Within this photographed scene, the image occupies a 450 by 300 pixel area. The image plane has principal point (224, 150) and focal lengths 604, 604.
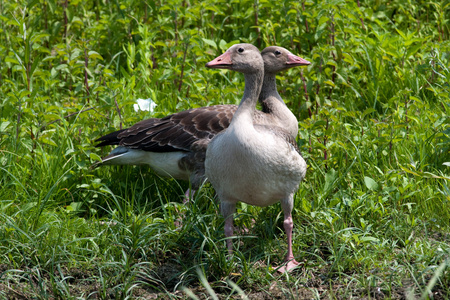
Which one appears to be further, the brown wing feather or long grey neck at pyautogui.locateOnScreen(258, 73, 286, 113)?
long grey neck at pyautogui.locateOnScreen(258, 73, 286, 113)

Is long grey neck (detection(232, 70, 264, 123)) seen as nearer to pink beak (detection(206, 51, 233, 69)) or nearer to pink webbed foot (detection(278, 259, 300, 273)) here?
pink beak (detection(206, 51, 233, 69))

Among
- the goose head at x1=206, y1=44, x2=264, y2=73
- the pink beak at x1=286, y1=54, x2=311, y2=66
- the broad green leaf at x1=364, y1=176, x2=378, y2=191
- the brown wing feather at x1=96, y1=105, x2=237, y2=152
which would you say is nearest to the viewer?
the goose head at x1=206, y1=44, x2=264, y2=73

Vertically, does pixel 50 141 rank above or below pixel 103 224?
above

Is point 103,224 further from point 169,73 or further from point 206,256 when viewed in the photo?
point 169,73

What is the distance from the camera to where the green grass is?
4.33 metres

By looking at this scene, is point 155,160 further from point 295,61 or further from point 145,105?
point 295,61

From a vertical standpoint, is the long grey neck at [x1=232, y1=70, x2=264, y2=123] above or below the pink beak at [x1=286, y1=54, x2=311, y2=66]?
above

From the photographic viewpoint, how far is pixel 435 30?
7918 mm

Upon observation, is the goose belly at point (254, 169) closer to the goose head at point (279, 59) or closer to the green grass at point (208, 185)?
the green grass at point (208, 185)

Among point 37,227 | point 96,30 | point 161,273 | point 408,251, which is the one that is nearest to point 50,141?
point 37,227

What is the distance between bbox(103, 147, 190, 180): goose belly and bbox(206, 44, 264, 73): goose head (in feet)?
5.16

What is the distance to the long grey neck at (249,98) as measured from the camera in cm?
445

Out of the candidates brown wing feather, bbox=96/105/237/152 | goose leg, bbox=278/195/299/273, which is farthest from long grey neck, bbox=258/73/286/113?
goose leg, bbox=278/195/299/273

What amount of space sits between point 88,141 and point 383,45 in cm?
355
